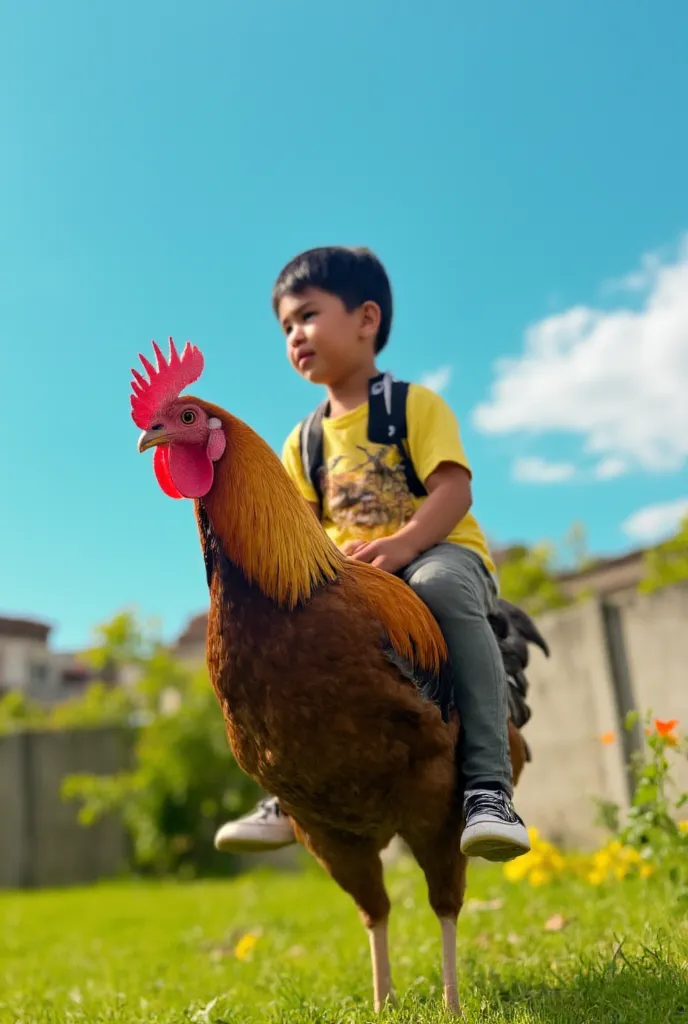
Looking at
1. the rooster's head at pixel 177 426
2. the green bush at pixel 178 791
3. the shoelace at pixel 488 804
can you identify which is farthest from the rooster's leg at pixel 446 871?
the green bush at pixel 178 791

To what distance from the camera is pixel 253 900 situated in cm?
762

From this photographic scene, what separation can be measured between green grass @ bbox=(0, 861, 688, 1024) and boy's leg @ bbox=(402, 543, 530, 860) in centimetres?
57

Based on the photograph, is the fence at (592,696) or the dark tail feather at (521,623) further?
the fence at (592,696)

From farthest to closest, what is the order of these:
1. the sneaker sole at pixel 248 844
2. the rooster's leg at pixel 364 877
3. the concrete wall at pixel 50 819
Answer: the concrete wall at pixel 50 819 → the sneaker sole at pixel 248 844 → the rooster's leg at pixel 364 877

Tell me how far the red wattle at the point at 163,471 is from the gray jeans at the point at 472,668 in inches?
31.8

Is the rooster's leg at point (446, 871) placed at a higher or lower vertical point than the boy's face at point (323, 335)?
lower

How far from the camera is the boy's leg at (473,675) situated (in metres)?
2.72

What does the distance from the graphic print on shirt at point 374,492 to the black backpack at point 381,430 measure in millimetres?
30

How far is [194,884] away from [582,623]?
18.4 feet

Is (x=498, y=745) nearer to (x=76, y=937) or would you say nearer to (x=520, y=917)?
(x=520, y=917)

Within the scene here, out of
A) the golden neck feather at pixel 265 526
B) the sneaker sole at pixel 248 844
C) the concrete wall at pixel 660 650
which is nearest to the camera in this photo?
the golden neck feather at pixel 265 526

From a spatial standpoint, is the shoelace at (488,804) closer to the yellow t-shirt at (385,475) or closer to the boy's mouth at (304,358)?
the yellow t-shirt at (385,475)

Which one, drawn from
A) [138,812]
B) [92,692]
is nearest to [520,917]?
[138,812]

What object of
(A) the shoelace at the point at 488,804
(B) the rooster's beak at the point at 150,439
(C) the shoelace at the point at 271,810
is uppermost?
(B) the rooster's beak at the point at 150,439
